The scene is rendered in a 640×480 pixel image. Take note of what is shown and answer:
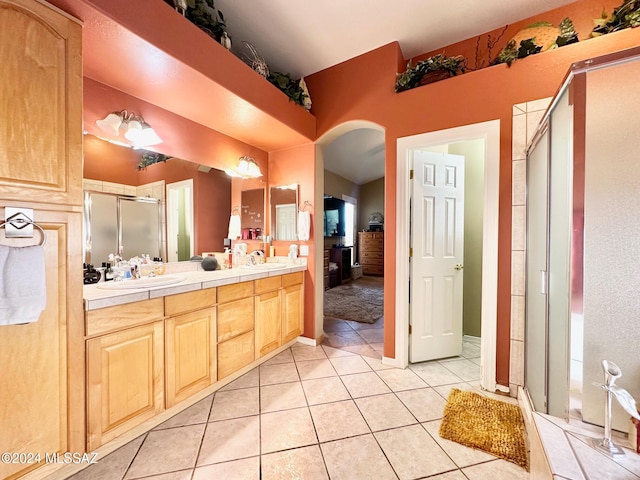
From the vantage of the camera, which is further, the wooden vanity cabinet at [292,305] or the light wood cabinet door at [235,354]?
the wooden vanity cabinet at [292,305]

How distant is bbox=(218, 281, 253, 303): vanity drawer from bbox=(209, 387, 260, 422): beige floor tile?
0.70 meters

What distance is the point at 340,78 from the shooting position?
2.60 m

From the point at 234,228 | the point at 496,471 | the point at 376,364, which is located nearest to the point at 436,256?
the point at 376,364

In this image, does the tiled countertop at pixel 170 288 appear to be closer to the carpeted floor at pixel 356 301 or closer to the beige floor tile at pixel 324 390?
the beige floor tile at pixel 324 390

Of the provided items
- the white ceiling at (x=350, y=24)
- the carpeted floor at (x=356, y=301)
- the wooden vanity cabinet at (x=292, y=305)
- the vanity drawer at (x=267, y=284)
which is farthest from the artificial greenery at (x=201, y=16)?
the carpeted floor at (x=356, y=301)

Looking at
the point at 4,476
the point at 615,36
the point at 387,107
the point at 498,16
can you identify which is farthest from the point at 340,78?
the point at 4,476

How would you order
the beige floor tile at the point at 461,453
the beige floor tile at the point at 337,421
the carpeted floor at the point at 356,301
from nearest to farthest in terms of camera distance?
the beige floor tile at the point at 461,453 < the beige floor tile at the point at 337,421 < the carpeted floor at the point at 356,301

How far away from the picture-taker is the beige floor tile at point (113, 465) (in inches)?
47.6

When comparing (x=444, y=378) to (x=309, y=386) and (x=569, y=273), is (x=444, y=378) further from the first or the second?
(x=569, y=273)

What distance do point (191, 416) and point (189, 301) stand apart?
0.75 meters

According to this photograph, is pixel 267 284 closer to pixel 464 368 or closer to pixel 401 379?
pixel 401 379

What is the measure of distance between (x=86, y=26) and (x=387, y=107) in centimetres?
215

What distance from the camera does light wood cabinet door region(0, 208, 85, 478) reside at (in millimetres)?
1036

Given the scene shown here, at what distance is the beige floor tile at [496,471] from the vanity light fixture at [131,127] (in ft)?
9.56
